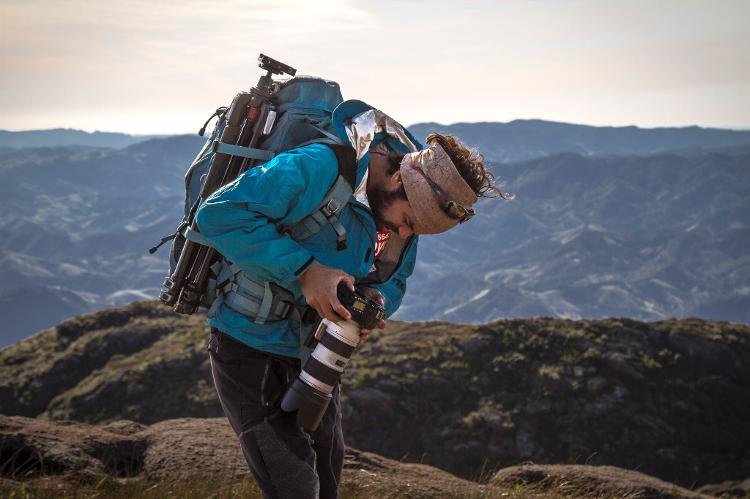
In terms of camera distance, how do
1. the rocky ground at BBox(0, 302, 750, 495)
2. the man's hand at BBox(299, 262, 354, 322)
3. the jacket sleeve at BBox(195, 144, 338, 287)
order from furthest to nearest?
the rocky ground at BBox(0, 302, 750, 495) → the man's hand at BBox(299, 262, 354, 322) → the jacket sleeve at BBox(195, 144, 338, 287)

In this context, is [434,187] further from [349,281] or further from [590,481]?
[590,481]

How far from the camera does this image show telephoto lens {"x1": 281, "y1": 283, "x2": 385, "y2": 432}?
3523 millimetres

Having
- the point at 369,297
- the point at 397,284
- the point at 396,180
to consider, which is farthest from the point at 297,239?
the point at 397,284

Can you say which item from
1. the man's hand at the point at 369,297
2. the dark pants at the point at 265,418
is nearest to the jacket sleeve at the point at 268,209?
the man's hand at the point at 369,297

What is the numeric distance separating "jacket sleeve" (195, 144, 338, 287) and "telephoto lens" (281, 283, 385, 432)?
336 mm

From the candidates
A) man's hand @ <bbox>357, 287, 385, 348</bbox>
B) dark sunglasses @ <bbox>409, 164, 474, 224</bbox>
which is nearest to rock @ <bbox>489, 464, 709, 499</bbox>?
man's hand @ <bbox>357, 287, 385, 348</bbox>

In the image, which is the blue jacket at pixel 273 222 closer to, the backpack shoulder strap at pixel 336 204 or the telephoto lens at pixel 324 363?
the backpack shoulder strap at pixel 336 204

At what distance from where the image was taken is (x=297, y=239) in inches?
144

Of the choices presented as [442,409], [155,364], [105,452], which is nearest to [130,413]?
[155,364]

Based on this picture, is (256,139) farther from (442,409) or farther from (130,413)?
(130,413)

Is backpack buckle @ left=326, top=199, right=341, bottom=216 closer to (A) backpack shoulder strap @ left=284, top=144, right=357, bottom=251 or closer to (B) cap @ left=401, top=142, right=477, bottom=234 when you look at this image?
(A) backpack shoulder strap @ left=284, top=144, right=357, bottom=251

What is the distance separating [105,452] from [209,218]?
16.6 feet

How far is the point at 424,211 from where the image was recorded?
12.2 ft

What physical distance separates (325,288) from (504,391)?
606 inches
